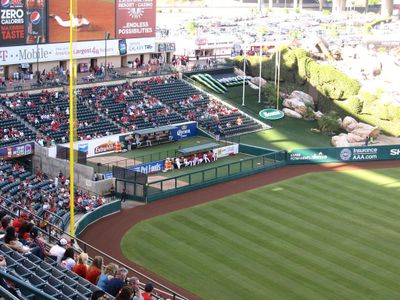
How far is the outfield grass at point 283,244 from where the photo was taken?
92.6 ft

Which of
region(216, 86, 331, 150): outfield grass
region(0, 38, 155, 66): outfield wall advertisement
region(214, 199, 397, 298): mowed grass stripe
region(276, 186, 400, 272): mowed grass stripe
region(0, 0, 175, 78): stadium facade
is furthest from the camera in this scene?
region(216, 86, 331, 150): outfield grass

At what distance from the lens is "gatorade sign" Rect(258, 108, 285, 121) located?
5816 centimetres

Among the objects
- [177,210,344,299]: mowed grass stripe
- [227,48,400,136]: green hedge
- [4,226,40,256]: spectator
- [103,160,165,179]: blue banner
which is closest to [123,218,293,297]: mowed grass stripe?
[177,210,344,299]: mowed grass stripe

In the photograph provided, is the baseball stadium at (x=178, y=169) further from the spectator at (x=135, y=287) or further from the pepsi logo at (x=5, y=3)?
the pepsi logo at (x=5, y=3)

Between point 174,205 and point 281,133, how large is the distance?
752 inches

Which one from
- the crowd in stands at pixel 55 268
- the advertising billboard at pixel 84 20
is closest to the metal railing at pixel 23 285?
the crowd in stands at pixel 55 268

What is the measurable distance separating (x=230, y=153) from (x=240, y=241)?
59.2 feet

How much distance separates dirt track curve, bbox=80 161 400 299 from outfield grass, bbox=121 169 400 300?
0.57 meters

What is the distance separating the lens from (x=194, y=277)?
2881cm

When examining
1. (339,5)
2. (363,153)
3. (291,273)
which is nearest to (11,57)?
(363,153)

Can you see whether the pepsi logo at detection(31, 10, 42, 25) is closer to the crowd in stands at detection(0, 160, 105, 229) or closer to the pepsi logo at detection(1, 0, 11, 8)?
the pepsi logo at detection(1, 0, 11, 8)

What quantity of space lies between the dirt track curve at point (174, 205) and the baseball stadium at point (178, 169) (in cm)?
13

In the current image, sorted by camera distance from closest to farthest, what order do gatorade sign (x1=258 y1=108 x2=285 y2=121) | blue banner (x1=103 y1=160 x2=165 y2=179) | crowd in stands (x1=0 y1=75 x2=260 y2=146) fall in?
1. blue banner (x1=103 y1=160 x2=165 y2=179)
2. crowd in stands (x1=0 y1=75 x2=260 y2=146)
3. gatorade sign (x1=258 y1=108 x2=285 y2=121)

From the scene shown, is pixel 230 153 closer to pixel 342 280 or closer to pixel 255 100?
pixel 255 100
